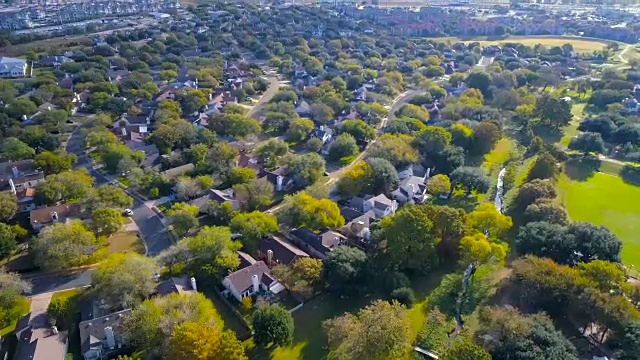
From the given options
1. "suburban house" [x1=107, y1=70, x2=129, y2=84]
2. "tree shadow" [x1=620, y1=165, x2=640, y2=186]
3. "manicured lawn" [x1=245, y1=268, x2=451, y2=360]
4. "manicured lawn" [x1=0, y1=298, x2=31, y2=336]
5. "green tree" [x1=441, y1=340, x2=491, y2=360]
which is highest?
"suburban house" [x1=107, y1=70, x2=129, y2=84]

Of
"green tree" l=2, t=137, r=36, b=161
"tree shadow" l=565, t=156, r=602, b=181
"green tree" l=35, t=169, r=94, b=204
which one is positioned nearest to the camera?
"green tree" l=35, t=169, r=94, b=204

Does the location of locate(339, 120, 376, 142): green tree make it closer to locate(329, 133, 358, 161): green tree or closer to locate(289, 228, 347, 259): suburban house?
locate(329, 133, 358, 161): green tree

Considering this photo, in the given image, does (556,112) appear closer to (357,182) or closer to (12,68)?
(357,182)

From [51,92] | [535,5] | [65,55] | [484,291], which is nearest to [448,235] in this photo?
[484,291]

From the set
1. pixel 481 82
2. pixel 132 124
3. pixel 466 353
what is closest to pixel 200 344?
pixel 466 353

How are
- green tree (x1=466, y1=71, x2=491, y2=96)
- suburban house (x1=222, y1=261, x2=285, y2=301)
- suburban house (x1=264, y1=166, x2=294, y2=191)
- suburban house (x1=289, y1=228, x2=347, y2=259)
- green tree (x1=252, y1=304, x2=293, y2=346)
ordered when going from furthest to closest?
green tree (x1=466, y1=71, x2=491, y2=96) → suburban house (x1=264, y1=166, x2=294, y2=191) → suburban house (x1=289, y1=228, x2=347, y2=259) → suburban house (x1=222, y1=261, x2=285, y2=301) → green tree (x1=252, y1=304, x2=293, y2=346)

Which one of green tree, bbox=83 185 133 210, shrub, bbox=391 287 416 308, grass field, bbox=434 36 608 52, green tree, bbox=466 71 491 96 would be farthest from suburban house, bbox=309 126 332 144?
grass field, bbox=434 36 608 52

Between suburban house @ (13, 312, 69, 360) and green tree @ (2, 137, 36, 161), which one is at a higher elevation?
green tree @ (2, 137, 36, 161)

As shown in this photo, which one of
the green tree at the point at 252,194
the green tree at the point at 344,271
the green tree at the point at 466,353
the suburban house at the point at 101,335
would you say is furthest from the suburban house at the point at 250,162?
the green tree at the point at 466,353
